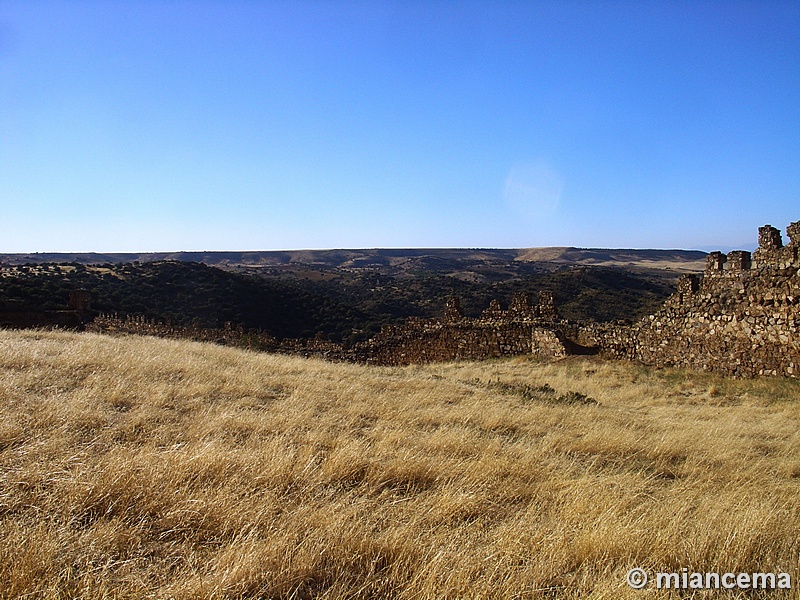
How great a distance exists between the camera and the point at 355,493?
3928 mm

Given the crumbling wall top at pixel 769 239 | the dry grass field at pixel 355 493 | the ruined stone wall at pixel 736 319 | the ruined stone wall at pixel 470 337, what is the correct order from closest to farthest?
the dry grass field at pixel 355 493
the ruined stone wall at pixel 736 319
the crumbling wall top at pixel 769 239
the ruined stone wall at pixel 470 337

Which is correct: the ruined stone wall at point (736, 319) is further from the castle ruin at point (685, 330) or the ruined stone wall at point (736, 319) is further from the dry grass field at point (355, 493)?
the dry grass field at point (355, 493)

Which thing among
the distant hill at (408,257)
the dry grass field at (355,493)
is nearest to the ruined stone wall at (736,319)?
the dry grass field at (355,493)

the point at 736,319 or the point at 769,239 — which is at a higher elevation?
the point at 769,239

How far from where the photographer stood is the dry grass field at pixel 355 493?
8.97ft

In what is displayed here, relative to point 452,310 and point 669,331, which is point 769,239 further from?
point 452,310

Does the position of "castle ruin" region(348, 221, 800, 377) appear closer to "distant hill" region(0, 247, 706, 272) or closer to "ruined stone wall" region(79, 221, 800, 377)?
"ruined stone wall" region(79, 221, 800, 377)

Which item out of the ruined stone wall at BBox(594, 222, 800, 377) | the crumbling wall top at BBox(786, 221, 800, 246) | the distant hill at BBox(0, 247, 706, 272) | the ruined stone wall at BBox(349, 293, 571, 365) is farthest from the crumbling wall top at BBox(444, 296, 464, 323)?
the distant hill at BBox(0, 247, 706, 272)

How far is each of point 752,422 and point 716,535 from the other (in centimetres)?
521

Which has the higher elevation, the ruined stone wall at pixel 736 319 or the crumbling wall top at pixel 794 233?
the crumbling wall top at pixel 794 233

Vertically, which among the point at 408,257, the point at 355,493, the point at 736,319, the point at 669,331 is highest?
the point at 408,257

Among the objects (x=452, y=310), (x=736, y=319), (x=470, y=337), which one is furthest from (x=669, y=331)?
(x=452, y=310)

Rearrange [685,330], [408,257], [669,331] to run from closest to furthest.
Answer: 1. [685,330]
2. [669,331]
3. [408,257]

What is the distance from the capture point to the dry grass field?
2.73 meters
